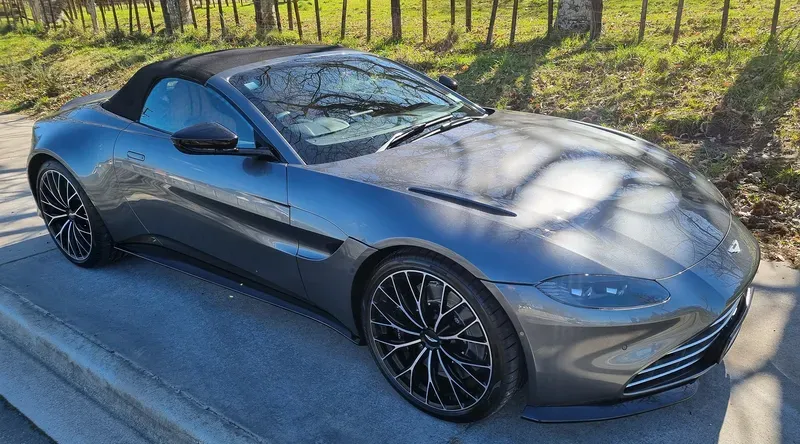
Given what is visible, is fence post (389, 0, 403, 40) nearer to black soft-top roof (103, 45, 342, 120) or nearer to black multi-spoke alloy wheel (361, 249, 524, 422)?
black soft-top roof (103, 45, 342, 120)

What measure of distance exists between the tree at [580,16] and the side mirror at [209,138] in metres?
6.80

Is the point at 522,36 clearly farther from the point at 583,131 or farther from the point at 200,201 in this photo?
the point at 200,201

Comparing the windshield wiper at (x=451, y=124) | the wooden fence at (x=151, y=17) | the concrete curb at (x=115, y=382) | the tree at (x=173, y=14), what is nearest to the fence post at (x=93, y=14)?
the wooden fence at (x=151, y=17)

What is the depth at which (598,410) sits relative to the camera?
217cm

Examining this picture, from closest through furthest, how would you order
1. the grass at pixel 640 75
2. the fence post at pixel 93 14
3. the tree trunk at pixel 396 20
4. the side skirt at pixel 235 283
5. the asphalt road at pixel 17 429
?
the asphalt road at pixel 17 429 < the side skirt at pixel 235 283 < the grass at pixel 640 75 < the tree trunk at pixel 396 20 < the fence post at pixel 93 14

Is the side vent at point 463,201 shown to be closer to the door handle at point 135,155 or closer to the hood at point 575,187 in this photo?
the hood at point 575,187

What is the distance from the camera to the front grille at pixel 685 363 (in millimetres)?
2150

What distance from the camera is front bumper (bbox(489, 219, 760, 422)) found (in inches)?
80.6

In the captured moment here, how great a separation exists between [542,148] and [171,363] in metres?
2.08

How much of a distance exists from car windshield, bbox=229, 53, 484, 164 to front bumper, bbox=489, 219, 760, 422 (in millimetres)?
1190

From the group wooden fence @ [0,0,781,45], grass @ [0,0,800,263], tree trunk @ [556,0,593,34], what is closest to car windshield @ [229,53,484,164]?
grass @ [0,0,800,263]

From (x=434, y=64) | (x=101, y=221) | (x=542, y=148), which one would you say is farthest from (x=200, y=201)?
(x=434, y=64)

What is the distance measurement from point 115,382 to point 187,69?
5.63 feet

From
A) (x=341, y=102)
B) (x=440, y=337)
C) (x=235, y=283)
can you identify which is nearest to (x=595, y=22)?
(x=341, y=102)
